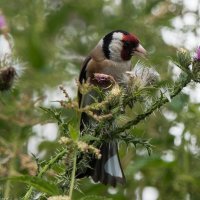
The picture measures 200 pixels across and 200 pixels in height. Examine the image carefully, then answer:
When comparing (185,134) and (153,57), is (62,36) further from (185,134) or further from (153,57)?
(185,134)

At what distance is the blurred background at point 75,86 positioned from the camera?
3225 millimetres

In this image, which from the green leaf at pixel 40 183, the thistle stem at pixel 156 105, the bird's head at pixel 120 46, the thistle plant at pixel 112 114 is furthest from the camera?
the bird's head at pixel 120 46

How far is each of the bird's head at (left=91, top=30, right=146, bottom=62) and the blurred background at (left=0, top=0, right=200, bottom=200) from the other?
Result: 0.14m

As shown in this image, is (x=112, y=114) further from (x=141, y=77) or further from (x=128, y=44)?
(x=128, y=44)

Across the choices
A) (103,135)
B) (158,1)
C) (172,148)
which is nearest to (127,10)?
(158,1)

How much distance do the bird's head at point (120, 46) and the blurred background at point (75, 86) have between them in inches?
5.6

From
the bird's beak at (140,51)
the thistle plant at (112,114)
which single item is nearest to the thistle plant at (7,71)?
the thistle plant at (112,114)

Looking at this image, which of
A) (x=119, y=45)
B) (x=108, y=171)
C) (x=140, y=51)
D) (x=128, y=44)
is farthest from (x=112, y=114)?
(x=119, y=45)

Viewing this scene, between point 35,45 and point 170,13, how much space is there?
2.44 ft

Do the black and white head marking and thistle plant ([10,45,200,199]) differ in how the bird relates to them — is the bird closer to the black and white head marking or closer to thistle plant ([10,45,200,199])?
the black and white head marking

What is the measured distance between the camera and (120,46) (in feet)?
11.9

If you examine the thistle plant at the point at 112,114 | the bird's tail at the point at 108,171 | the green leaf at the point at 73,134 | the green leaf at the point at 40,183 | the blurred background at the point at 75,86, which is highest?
the blurred background at the point at 75,86

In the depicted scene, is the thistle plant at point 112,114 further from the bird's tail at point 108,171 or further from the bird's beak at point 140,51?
the bird's beak at point 140,51

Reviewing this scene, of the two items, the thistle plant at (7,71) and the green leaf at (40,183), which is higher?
the thistle plant at (7,71)
